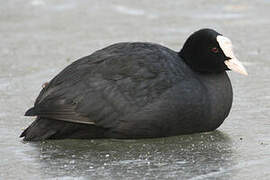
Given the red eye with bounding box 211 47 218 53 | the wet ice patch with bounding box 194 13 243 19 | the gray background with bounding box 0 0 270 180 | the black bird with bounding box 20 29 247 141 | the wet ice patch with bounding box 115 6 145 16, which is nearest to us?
the gray background with bounding box 0 0 270 180

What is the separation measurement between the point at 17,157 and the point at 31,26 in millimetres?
4736

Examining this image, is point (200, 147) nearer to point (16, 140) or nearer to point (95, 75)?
point (95, 75)

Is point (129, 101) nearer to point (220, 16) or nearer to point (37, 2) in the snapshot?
point (220, 16)

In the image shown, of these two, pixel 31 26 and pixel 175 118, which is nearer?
pixel 175 118

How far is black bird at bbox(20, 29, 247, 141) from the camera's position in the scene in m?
6.01

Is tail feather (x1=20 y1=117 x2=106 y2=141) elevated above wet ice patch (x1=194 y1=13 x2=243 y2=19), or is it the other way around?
wet ice patch (x1=194 y1=13 x2=243 y2=19)

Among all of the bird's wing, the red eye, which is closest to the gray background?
the bird's wing

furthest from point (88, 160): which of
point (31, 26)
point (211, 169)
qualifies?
point (31, 26)

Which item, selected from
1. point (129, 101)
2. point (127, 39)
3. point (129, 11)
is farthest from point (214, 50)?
point (129, 11)

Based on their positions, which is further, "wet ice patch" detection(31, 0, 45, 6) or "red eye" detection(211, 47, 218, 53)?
"wet ice patch" detection(31, 0, 45, 6)

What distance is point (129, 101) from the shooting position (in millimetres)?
6031

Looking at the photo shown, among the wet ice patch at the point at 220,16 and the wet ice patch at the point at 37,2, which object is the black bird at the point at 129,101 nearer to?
the wet ice patch at the point at 220,16

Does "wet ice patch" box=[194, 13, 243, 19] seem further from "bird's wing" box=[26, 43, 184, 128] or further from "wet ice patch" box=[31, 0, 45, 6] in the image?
"bird's wing" box=[26, 43, 184, 128]

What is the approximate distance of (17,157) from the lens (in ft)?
18.5
